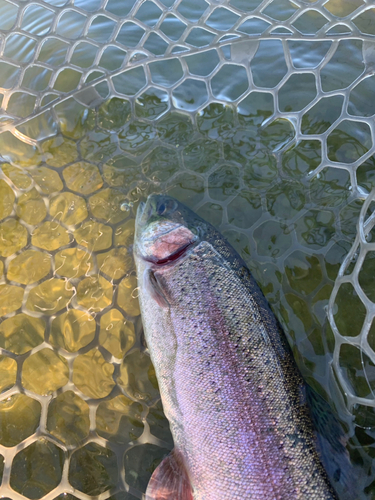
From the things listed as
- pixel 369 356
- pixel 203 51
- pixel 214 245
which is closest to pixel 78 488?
pixel 214 245

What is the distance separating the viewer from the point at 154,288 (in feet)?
5.88

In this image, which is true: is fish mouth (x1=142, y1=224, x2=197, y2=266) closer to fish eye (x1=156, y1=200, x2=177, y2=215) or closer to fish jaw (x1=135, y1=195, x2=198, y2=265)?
fish jaw (x1=135, y1=195, x2=198, y2=265)

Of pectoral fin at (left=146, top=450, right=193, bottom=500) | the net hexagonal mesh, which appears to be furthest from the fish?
the net hexagonal mesh

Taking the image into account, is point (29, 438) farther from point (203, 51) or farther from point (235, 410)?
point (203, 51)

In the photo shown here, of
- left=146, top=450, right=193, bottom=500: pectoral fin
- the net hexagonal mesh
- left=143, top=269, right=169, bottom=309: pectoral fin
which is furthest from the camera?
the net hexagonal mesh

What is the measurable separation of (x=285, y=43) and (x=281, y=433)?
233 centimetres

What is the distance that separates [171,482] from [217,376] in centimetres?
55

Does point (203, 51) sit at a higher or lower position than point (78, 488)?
higher

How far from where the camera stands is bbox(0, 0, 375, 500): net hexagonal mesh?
1.86 meters

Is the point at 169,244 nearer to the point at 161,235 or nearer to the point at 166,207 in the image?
the point at 161,235

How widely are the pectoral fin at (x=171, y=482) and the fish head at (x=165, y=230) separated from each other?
0.94m

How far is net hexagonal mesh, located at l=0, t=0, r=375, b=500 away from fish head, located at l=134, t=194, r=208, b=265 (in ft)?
0.91

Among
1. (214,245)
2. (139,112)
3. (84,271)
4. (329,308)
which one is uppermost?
(139,112)

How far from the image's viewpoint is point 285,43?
235 centimetres
